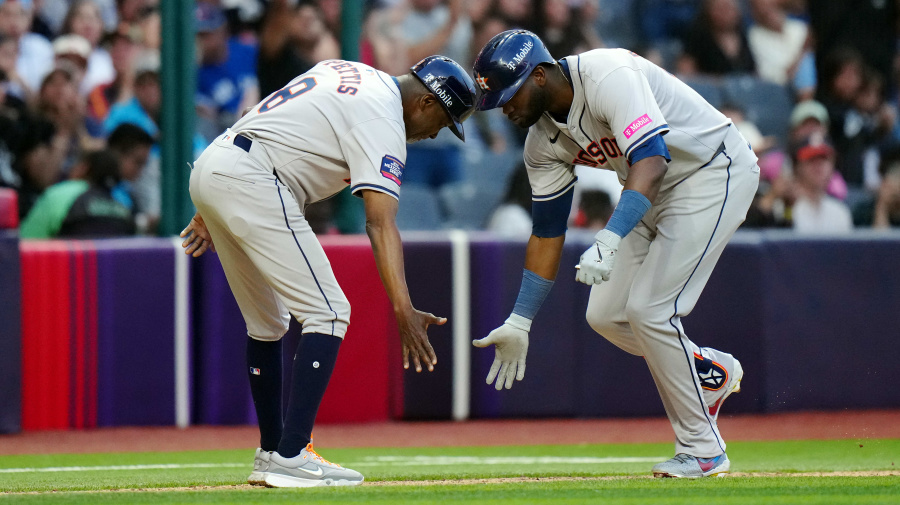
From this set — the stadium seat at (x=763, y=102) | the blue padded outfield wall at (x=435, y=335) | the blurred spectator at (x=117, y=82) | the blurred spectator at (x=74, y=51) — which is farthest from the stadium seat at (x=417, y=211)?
the stadium seat at (x=763, y=102)

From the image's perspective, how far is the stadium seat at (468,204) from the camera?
873 centimetres

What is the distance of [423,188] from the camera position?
8.92 metres

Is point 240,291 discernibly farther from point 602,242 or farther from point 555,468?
point 555,468

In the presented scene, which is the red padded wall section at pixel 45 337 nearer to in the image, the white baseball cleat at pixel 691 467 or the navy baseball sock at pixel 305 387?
the navy baseball sock at pixel 305 387

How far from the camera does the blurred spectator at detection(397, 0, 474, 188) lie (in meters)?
9.11

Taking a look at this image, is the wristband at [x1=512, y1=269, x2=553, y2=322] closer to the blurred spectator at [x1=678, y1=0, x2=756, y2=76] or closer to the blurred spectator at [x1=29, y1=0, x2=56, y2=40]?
the blurred spectator at [x1=29, y1=0, x2=56, y2=40]

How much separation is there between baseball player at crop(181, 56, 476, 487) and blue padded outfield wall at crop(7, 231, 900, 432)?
8.73 ft

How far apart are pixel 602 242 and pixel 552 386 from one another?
11.1ft

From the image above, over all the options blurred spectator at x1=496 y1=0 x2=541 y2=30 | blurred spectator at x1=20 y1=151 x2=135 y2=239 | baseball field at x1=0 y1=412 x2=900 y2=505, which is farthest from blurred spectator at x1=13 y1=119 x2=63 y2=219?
blurred spectator at x1=496 y1=0 x2=541 y2=30

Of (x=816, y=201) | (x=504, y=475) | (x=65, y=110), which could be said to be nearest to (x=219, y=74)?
(x=65, y=110)

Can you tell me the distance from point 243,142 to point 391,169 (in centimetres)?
63

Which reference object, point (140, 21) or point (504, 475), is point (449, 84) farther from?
point (140, 21)

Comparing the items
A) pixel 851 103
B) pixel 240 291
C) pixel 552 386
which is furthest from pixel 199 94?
pixel 851 103

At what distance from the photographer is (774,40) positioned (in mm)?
11039
